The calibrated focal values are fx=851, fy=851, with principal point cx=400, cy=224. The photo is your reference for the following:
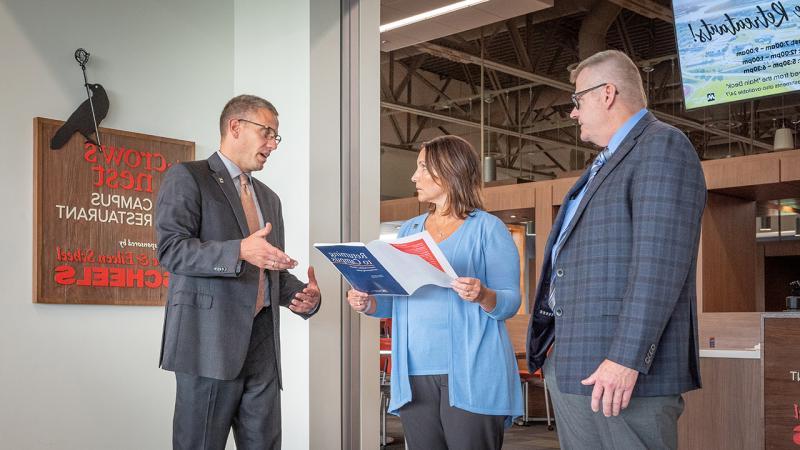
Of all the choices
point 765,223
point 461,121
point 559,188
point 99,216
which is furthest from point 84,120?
point 765,223

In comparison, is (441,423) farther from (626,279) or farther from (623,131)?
(623,131)

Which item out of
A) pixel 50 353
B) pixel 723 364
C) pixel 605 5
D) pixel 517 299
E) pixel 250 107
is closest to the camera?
pixel 517 299

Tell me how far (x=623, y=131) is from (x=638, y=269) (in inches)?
16.7

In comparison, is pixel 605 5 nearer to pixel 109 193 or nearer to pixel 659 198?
pixel 109 193

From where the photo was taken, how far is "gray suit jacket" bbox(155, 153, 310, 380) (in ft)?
9.05

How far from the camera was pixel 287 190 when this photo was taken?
3896 millimetres

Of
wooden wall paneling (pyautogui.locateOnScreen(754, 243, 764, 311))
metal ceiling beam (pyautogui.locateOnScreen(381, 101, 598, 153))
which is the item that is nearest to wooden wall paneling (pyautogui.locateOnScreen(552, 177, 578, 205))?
metal ceiling beam (pyautogui.locateOnScreen(381, 101, 598, 153))

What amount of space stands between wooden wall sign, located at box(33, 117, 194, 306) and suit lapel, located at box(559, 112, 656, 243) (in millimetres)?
2456

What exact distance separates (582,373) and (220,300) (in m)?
1.29

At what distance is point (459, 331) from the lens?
273cm

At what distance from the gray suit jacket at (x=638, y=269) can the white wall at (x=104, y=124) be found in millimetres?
2416

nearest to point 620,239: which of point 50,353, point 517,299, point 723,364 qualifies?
point 517,299

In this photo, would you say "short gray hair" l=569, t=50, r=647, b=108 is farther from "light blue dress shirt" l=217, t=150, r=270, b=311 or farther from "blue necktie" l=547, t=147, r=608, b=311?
"light blue dress shirt" l=217, t=150, r=270, b=311

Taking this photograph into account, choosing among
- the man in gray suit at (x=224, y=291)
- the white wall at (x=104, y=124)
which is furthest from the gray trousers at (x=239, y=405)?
the white wall at (x=104, y=124)
